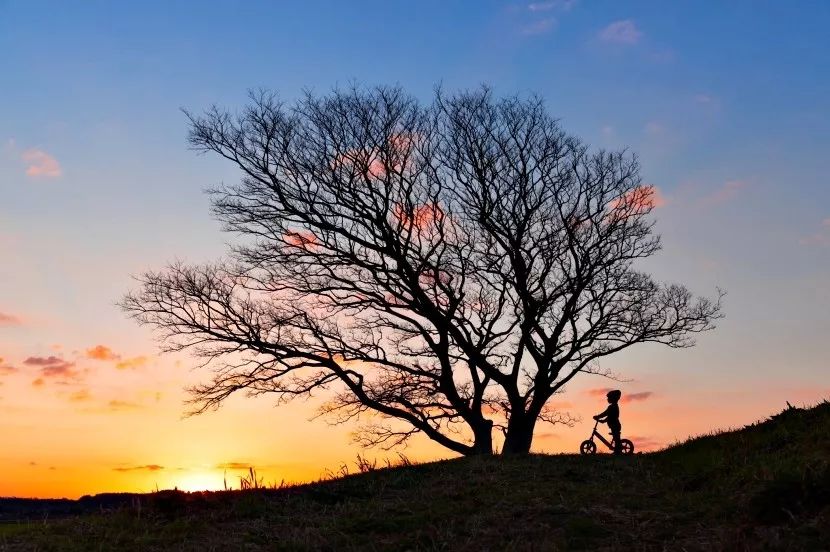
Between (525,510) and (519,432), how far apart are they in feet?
41.6

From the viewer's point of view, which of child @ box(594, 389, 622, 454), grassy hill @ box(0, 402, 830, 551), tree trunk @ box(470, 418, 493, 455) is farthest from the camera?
tree trunk @ box(470, 418, 493, 455)

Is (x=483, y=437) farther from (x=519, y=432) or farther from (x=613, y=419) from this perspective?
(x=613, y=419)

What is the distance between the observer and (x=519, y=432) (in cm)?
2494

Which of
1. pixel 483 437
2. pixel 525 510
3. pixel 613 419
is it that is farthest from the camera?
pixel 483 437

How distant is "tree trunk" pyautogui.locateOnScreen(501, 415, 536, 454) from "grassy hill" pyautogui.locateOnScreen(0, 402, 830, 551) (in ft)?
25.1

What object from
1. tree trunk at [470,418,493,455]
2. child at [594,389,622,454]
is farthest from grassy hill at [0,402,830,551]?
tree trunk at [470,418,493,455]

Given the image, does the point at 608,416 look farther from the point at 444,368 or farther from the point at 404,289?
the point at 404,289

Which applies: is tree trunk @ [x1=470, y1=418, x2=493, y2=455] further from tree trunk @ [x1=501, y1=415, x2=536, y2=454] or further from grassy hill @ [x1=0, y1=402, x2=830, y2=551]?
grassy hill @ [x1=0, y1=402, x2=830, y2=551]

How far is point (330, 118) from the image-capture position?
972 inches

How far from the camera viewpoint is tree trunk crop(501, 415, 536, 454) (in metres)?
24.8

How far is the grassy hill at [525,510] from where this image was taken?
10.4 metres

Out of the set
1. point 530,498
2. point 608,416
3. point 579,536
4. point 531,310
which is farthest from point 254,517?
point 531,310

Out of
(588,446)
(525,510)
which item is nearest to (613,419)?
(588,446)

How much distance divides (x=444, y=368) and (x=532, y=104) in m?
9.14
